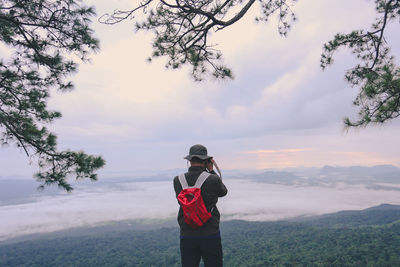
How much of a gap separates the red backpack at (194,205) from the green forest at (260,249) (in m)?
42.1

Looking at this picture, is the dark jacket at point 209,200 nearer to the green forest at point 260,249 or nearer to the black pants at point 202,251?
the black pants at point 202,251

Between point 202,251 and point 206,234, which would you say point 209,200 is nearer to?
point 206,234

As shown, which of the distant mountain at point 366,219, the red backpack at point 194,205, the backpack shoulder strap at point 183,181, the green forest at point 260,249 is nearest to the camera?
the red backpack at point 194,205

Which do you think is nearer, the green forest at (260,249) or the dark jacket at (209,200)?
the dark jacket at (209,200)

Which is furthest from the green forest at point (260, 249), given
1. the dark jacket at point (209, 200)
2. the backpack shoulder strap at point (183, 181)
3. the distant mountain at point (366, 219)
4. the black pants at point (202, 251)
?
the backpack shoulder strap at point (183, 181)

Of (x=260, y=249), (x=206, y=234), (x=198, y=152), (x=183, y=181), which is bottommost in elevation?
(x=260, y=249)

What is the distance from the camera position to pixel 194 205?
218 centimetres

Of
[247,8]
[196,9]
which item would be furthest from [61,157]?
[247,8]

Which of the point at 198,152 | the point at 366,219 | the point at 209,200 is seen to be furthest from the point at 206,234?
the point at 366,219

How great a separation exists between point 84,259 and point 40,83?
8202cm

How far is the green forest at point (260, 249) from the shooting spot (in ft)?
140

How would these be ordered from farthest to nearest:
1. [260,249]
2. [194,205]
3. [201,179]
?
1. [260,249]
2. [201,179]
3. [194,205]

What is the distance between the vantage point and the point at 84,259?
7031 cm

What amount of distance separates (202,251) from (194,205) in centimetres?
48
